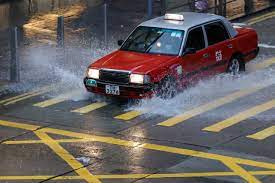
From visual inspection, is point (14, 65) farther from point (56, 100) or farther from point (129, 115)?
point (129, 115)

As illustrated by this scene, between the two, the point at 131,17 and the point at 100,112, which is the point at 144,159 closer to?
the point at 100,112

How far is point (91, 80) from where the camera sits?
49.6 ft

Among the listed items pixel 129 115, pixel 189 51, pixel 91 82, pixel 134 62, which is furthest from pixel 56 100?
pixel 189 51

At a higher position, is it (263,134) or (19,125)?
(263,134)

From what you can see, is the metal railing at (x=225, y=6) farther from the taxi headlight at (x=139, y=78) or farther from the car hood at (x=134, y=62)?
the taxi headlight at (x=139, y=78)

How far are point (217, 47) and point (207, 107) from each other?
1956mm

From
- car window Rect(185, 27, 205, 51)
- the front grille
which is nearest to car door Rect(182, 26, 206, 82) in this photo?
car window Rect(185, 27, 205, 51)

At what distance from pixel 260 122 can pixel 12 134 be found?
432cm

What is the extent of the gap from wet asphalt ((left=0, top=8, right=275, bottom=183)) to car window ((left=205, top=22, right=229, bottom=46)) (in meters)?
1.59

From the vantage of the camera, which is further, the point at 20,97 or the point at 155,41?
the point at 20,97

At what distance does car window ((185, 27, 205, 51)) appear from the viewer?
15797 millimetres

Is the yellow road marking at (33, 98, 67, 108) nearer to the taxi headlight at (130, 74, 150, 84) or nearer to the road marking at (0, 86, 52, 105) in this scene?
the road marking at (0, 86, 52, 105)

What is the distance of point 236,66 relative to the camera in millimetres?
17062

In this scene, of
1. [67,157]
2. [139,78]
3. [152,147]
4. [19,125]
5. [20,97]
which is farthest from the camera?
[20,97]
